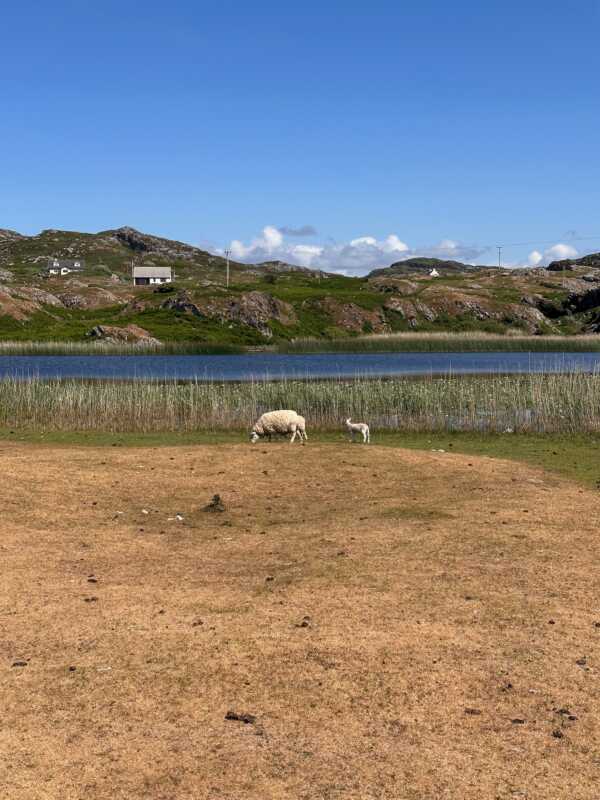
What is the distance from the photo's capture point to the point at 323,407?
39.1 meters

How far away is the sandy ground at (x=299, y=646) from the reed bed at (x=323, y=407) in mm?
15999

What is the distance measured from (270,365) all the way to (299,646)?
248 feet

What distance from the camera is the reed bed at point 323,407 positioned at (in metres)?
35.8

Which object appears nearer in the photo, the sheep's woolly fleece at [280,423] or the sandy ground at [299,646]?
the sandy ground at [299,646]

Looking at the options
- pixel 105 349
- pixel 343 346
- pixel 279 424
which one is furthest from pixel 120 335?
pixel 279 424

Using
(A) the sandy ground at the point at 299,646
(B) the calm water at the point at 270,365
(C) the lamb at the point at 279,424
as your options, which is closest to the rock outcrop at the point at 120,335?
(B) the calm water at the point at 270,365

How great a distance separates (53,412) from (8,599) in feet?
83.5

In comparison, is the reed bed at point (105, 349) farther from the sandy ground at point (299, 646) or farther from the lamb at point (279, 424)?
the sandy ground at point (299, 646)

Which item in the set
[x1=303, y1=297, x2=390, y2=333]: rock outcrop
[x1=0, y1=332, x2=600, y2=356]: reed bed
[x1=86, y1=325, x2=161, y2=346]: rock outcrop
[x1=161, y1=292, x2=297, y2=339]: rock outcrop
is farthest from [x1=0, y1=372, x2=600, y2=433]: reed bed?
[x1=303, y1=297, x2=390, y2=333]: rock outcrop

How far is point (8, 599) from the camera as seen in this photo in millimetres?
12570

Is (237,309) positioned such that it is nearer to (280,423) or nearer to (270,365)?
(270,365)

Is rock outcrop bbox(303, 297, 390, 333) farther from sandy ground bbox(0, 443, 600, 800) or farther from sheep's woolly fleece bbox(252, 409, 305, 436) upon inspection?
sandy ground bbox(0, 443, 600, 800)

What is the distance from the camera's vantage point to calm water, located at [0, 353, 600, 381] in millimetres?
68869

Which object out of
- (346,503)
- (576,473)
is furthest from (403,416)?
(346,503)
